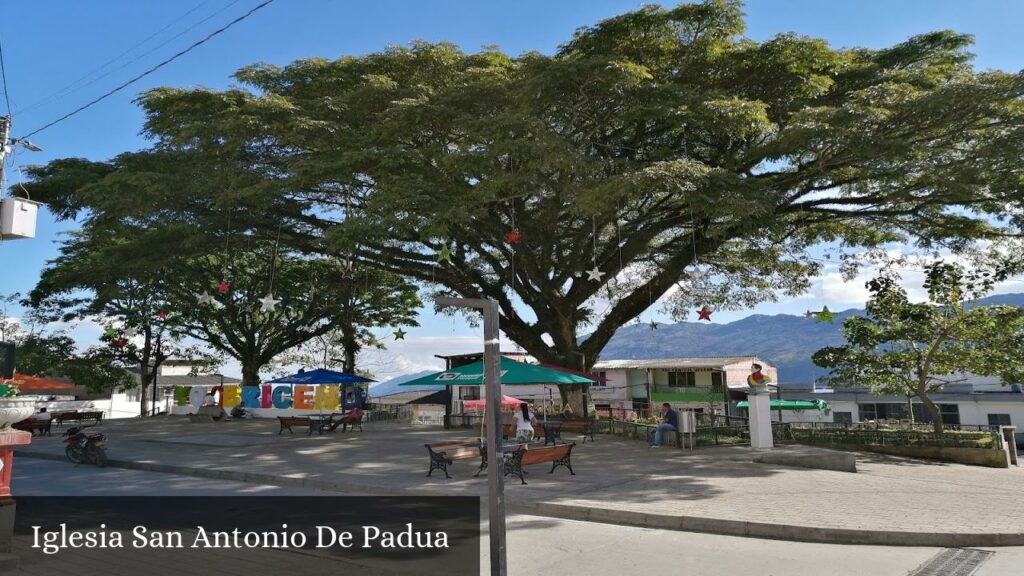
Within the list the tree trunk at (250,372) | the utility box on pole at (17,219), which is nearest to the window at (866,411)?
the tree trunk at (250,372)

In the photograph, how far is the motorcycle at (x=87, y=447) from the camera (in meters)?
16.6

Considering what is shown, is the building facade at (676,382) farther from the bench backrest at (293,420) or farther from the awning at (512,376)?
the awning at (512,376)

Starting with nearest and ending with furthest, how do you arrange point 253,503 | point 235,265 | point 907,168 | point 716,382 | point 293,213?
1. point 253,503
2. point 907,168
3. point 293,213
4. point 235,265
5. point 716,382

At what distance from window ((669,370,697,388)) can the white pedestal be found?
38208 mm

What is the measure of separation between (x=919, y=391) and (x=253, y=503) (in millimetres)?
18934

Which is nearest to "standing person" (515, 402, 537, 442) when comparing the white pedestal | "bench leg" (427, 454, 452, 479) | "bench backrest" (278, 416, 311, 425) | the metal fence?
"bench leg" (427, 454, 452, 479)

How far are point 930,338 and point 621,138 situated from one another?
1093 cm

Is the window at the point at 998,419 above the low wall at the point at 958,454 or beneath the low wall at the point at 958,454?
beneath

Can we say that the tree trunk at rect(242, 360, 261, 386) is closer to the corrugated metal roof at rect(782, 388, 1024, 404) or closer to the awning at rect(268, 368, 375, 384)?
the awning at rect(268, 368, 375, 384)

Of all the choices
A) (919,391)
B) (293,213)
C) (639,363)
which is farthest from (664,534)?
(639,363)

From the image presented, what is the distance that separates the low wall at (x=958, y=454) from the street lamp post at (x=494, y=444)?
1777cm

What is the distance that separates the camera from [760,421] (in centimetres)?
1797

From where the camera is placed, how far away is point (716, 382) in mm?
54250

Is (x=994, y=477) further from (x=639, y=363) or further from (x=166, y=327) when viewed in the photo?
(x=639, y=363)
